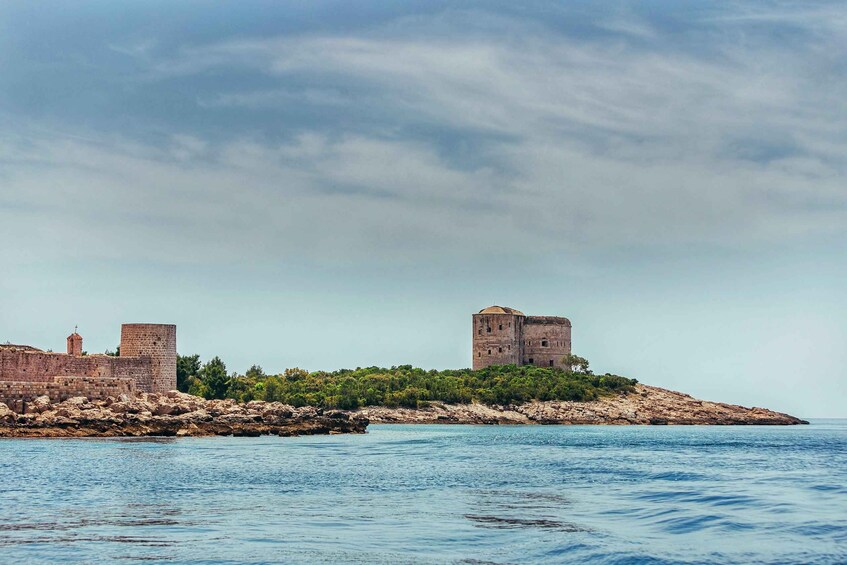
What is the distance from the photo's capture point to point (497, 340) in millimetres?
79500

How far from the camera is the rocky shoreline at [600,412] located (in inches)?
2677

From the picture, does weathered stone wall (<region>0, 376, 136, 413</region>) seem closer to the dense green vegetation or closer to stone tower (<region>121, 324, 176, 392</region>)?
stone tower (<region>121, 324, 176, 392</region>)

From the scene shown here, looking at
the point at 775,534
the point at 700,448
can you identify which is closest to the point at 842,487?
the point at 775,534

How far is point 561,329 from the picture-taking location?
8262 centimetres

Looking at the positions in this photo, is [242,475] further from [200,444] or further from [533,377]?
[533,377]

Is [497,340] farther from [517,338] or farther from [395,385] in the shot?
→ [395,385]

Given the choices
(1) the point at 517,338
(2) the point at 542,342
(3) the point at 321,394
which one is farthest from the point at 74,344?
(2) the point at 542,342

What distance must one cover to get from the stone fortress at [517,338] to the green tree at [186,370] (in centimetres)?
2457

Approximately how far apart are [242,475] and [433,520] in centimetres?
934

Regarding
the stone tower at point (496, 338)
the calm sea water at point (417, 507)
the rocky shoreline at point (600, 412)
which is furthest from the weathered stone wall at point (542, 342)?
the calm sea water at point (417, 507)

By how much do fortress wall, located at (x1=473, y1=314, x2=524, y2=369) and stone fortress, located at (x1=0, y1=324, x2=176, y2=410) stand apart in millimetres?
34544

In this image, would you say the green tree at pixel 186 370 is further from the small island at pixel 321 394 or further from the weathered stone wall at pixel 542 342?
the weathered stone wall at pixel 542 342

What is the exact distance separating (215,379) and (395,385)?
15030 mm

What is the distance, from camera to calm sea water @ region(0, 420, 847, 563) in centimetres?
1412
